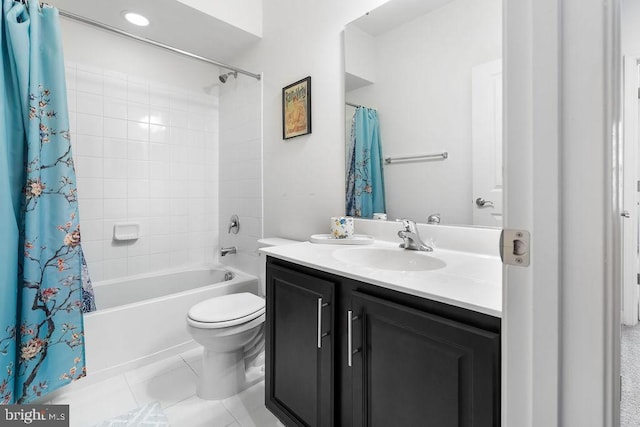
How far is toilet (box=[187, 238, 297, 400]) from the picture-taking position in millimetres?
1411

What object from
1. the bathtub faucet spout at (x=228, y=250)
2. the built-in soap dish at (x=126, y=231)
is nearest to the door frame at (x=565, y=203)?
the bathtub faucet spout at (x=228, y=250)

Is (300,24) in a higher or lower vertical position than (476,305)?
higher

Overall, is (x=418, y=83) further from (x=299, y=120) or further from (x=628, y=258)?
(x=628, y=258)

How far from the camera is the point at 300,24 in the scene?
1830mm

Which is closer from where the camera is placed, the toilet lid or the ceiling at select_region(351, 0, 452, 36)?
the ceiling at select_region(351, 0, 452, 36)

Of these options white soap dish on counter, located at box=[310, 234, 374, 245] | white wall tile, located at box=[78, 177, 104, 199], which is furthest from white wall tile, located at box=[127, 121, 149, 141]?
white soap dish on counter, located at box=[310, 234, 374, 245]

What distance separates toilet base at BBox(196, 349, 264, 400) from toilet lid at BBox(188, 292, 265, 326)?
21 cm

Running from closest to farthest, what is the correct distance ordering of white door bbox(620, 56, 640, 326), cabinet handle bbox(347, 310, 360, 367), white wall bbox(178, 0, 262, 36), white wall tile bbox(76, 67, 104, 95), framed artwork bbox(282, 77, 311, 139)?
cabinet handle bbox(347, 310, 360, 367)
white door bbox(620, 56, 640, 326)
framed artwork bbox(282, 77, 311, 139)
white wall bbox(178, 0, 262, 36)
white wall tile bbox(76, 67, 104, 95)

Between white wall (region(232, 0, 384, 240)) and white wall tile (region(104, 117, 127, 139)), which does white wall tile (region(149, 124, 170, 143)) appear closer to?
white wall tile (region(104, 117, 127, 139))

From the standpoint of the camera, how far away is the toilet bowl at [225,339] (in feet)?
4.62

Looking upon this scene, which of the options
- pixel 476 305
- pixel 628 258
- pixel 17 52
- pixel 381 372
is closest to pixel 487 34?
pixel 476 305

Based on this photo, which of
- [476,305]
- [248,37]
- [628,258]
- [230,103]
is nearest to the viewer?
[476,305]

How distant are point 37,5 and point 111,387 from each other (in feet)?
6.25

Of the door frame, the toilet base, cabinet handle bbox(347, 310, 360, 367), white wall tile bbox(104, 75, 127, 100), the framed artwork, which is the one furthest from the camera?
white wall tile bbox(104, 75, 127, 100)
